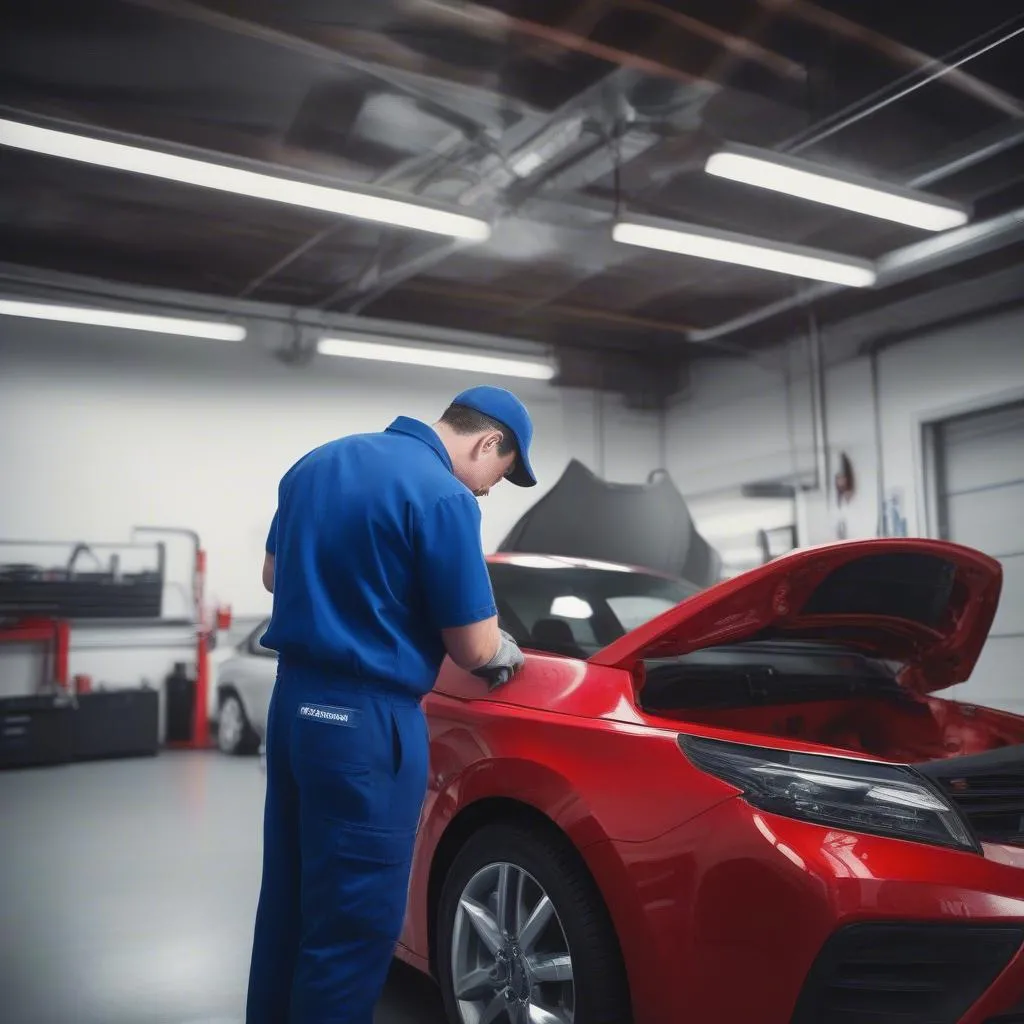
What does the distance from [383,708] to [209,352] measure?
228 inches

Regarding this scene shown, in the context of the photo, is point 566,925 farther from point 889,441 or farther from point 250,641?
point 889,441

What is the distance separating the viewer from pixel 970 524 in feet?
22.0

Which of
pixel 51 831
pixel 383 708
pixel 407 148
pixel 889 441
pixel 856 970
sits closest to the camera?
pixel 856 970

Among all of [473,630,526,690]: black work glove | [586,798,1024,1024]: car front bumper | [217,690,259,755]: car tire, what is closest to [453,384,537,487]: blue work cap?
[473,630,526,690]: black work glove

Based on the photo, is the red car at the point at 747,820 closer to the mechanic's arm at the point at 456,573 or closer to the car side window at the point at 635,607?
the mechanic's arm at the point at 456,573

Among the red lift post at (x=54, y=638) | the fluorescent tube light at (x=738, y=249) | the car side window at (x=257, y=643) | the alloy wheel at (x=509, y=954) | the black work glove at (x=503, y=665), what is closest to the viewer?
the alloy wheel at (x=509, y=954)

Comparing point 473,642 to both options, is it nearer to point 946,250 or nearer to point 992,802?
point 992,802

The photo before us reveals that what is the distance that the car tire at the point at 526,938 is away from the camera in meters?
1.50

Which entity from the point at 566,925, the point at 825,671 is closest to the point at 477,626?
the point at 566,925

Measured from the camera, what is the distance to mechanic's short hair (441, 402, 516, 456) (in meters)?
1.75

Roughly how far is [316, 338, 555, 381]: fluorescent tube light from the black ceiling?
67 centimetres

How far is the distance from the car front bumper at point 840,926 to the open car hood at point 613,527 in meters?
4.25

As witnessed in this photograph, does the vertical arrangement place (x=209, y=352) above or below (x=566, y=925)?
above

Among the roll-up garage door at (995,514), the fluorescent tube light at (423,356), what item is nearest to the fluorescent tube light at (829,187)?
the roll-up garage door at (995,514)
